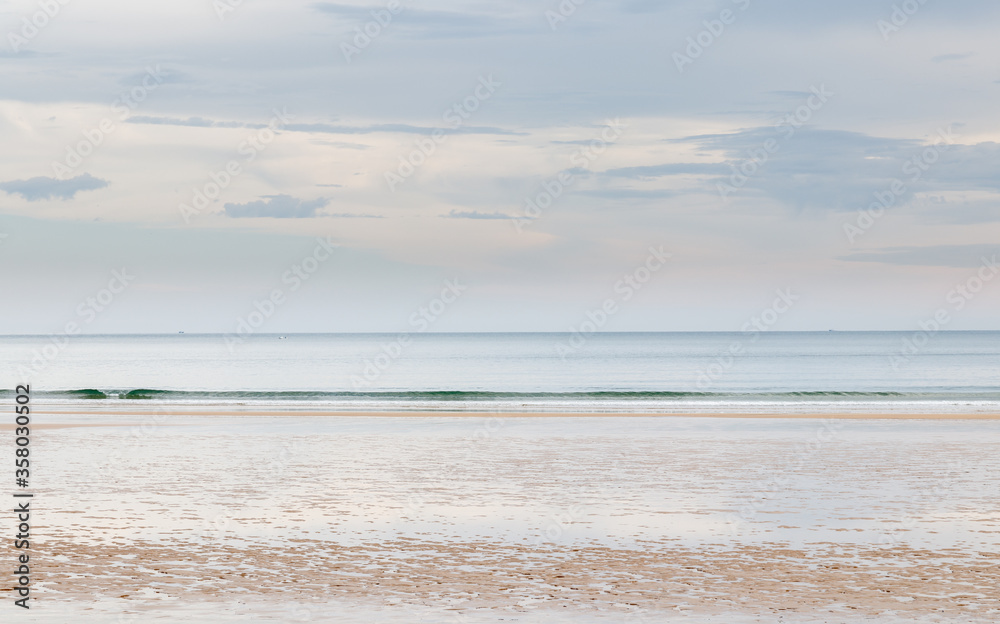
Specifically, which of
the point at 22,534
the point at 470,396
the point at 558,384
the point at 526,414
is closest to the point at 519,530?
the point at 22,534

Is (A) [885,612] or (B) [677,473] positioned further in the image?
(B) [677,473]

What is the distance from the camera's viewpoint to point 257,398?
47938mm

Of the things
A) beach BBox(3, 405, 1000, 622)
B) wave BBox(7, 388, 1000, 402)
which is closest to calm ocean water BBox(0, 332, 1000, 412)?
wave BBox(7, 388, 1000, 402)

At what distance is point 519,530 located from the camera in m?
12.9

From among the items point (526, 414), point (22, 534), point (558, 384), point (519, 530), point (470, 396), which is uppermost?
point (558, 384)

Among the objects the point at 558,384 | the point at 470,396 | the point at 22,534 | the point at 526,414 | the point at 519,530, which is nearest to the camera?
the point at 22,534

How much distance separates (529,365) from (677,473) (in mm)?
77564

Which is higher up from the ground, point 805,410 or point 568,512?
point 805,410

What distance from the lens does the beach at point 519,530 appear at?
9297 mm

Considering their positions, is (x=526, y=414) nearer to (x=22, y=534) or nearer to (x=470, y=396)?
(x=470, y=396)

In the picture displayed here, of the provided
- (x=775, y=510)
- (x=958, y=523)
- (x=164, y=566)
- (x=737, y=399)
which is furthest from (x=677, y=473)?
(x=737, y=399)

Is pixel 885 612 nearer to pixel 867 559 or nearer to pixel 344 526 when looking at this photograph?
pixel 867 559

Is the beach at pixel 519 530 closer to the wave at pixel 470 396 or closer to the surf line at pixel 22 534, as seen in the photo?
the surf line at pixel 22 534

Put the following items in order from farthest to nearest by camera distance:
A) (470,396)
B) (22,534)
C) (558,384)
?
(558,384) < (470,396) < (22,534)
